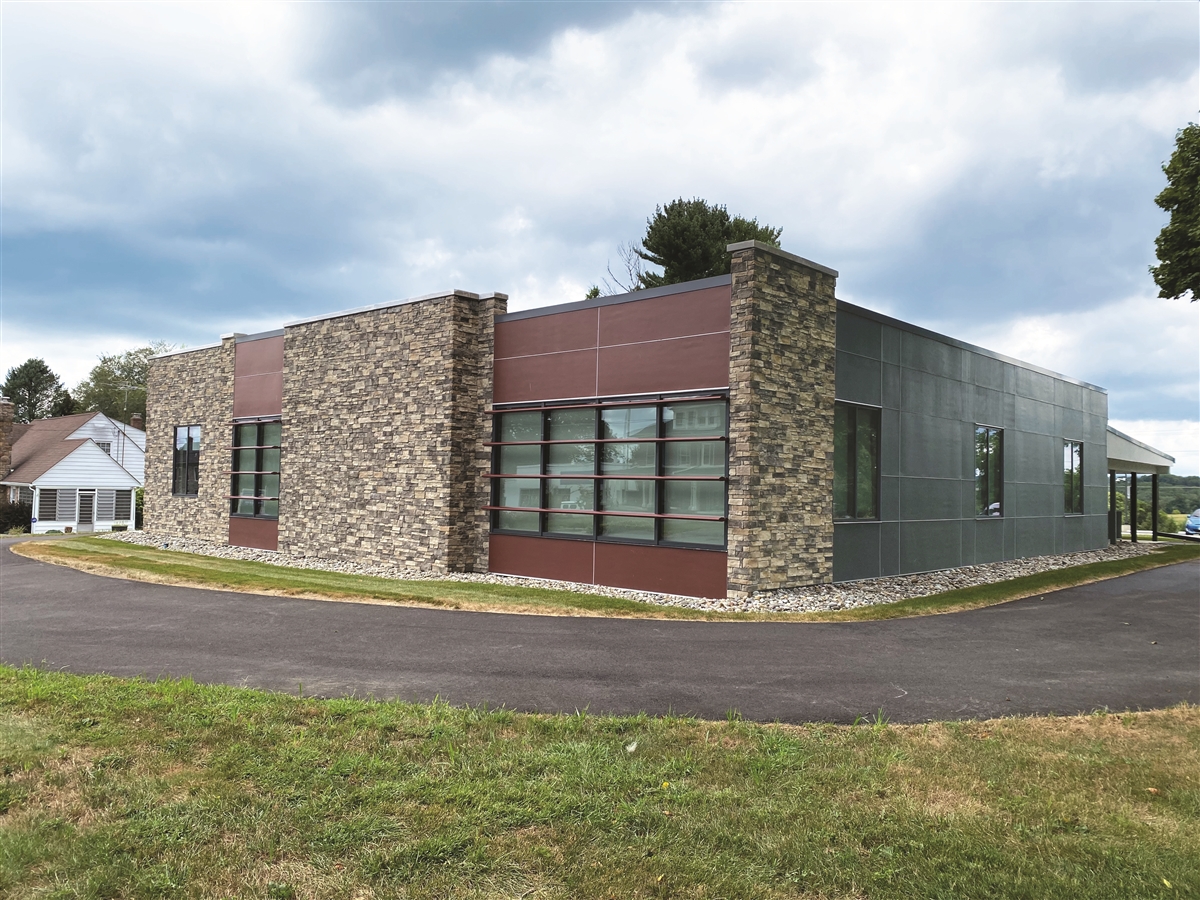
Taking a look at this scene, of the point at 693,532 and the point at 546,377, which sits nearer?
the point at 693,532

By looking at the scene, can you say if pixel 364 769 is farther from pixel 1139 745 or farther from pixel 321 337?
pixel 321 337

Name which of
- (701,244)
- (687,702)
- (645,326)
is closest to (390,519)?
(645,326)

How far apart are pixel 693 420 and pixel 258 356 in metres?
14.4

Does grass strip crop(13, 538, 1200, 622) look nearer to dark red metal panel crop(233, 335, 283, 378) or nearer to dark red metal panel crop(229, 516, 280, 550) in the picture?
dark red metal panel crop(229, 516, 280, 550)

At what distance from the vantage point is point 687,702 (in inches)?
255

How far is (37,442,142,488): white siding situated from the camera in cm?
3956

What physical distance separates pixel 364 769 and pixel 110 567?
14.0 metres

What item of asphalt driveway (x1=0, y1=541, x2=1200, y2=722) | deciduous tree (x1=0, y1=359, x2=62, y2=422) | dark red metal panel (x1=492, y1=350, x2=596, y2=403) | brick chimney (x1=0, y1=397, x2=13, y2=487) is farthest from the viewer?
deciduous tree (x1=0, y1=359, x2=62, y2=422)

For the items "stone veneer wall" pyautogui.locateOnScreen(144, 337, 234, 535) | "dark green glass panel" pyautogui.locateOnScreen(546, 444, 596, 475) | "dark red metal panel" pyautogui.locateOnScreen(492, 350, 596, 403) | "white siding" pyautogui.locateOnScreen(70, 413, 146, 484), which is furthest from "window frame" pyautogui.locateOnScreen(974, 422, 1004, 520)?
"white siding" pyautogui.locateOnScreen(70, 413, 146, 484)

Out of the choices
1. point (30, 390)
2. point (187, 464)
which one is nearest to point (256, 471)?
point (187, 464)

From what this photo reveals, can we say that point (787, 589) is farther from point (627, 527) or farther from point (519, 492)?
point (519, 492)

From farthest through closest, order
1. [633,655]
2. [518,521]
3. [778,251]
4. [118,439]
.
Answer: [118,439], [518,521], [778,251], [633,655]

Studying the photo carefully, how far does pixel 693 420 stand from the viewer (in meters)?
13.6

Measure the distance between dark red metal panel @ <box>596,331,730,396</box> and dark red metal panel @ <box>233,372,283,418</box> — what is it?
10.9m
